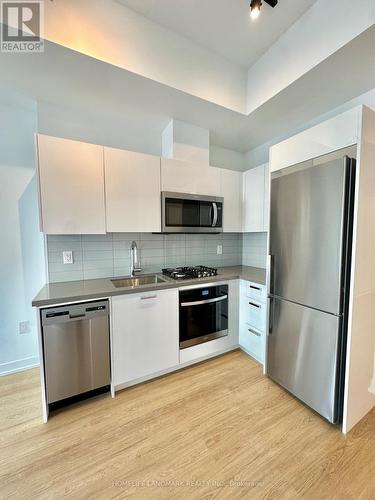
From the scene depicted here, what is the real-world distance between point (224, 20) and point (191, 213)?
153 centimetres

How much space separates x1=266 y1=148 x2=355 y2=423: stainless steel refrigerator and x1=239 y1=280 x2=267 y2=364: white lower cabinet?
0.73 ft

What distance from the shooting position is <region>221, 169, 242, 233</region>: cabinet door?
8.34 ft

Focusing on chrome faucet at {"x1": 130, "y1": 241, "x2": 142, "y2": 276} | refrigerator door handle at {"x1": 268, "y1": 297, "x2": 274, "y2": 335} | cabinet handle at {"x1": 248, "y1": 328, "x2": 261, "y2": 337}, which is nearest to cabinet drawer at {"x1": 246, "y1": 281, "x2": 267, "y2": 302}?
refrigerator door handle at {"x1": 268, "y1": 297, "x2": 274, "y2": 335}

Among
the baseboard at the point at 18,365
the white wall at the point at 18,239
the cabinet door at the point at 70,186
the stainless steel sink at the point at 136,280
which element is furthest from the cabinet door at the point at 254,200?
the baseboard at the point at 18,365

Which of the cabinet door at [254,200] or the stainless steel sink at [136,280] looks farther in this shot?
the cabinet door at [254,200]

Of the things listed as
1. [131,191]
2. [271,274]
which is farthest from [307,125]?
[131,191]

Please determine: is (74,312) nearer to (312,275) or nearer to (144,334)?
(144,334)

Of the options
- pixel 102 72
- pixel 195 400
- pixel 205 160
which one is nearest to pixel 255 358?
pixel 195 400

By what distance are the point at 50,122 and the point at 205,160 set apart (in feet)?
5.18

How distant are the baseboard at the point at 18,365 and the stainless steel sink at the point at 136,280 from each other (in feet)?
3.88

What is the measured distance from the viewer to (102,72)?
5.14 ft

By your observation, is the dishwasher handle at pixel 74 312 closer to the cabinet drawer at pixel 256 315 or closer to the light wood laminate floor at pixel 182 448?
the light wood laminate floor at pixel 182 448

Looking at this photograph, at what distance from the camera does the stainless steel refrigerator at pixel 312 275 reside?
141 centimetres

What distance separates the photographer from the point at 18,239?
2.07 metres
